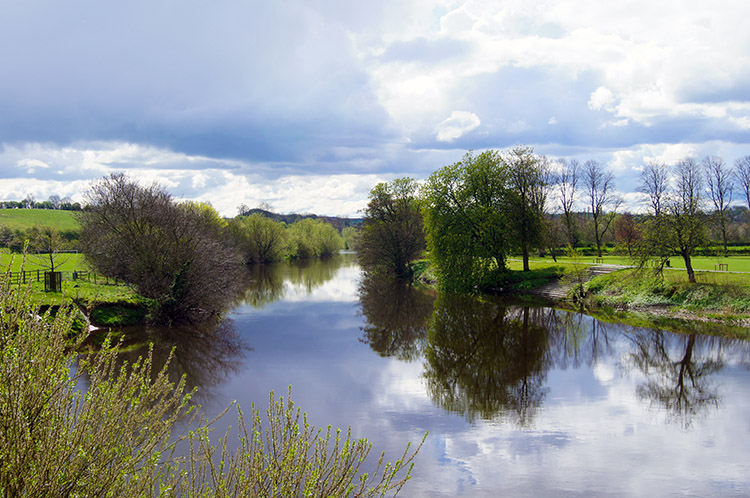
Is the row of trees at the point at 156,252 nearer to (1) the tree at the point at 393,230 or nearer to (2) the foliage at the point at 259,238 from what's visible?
(1) the tree at the point at 393,230

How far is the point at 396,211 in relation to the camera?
167 feet

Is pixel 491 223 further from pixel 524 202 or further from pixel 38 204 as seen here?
pixel 38 204

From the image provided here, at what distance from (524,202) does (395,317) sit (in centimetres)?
1616

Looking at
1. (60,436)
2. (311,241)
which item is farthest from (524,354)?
(311,241)

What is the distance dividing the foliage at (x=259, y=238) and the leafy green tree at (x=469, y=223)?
41.6 m

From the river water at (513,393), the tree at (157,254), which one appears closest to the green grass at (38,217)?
the tree at (157,254)

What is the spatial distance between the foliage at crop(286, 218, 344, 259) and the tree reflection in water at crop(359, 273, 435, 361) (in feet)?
146

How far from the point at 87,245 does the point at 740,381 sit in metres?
36.7

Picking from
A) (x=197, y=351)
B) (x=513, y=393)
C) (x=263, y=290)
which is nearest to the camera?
(x=513, y=393)

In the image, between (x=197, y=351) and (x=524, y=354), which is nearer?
(x=524, y=354)

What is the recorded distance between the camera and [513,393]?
45.0 feet

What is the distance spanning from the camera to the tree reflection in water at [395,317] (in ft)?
65.4

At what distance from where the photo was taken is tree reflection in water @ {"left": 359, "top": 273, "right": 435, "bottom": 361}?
Result: 19.9 metres

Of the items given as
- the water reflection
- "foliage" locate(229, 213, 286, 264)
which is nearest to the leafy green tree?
the water reflection
